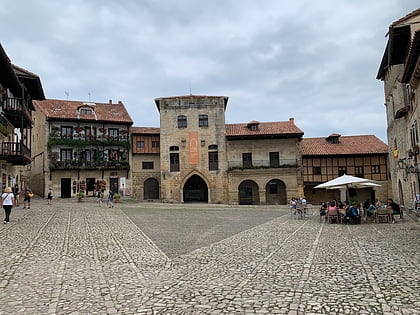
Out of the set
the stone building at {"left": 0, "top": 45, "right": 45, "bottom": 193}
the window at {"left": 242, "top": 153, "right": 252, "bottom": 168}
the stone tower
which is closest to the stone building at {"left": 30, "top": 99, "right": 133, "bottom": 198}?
the stone tower

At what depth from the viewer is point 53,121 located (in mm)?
38031

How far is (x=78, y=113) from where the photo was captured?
131ft

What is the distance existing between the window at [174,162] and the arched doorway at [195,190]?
2.48 meters

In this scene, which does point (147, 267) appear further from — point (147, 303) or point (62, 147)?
point (62, 147)

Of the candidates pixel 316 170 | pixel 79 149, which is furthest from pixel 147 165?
pixel 316 170

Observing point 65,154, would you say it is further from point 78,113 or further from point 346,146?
point 346,146

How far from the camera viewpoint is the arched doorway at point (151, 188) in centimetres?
4197

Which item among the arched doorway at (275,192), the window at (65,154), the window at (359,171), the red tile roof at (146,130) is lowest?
the arched doorway at (275,192)

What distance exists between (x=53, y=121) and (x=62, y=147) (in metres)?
2.81

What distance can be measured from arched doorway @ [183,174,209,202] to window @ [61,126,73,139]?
1333cm

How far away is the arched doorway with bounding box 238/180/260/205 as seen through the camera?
39.6 meters

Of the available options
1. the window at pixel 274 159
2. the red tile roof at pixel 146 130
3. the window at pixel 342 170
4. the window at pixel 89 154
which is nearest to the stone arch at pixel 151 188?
the red tile roof at pixel 146 130

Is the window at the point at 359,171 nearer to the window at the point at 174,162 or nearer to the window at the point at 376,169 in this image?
the window at the point at 376,169

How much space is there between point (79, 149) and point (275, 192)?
21264 millimetres
